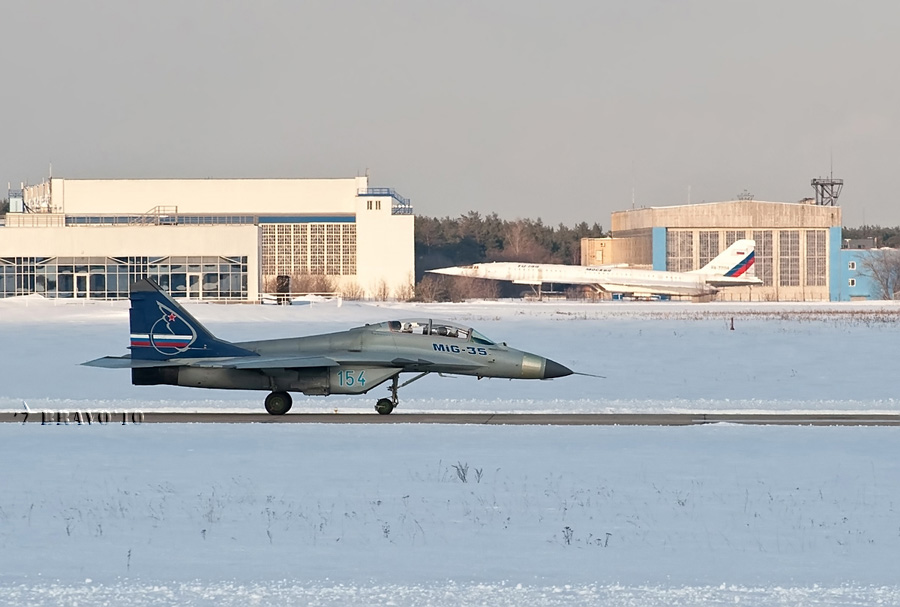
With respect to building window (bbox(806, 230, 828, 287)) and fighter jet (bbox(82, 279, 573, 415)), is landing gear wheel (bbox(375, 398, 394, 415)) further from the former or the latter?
building window (bbox(806, 230, 828, 287))

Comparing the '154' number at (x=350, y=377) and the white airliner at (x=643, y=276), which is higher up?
the white airliner at (x=643, y=276)

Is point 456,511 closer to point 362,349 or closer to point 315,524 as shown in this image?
point 315,524

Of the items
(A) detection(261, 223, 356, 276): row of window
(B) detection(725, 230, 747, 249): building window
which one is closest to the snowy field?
(A) detection(261, 223, 356, 276): row of window

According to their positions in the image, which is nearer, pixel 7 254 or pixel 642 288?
pixel 7 254

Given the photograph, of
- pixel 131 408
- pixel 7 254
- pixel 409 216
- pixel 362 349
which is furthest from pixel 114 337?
pixel 409 216

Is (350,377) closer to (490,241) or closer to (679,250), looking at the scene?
(679,250)

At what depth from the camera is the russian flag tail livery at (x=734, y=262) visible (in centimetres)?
10706

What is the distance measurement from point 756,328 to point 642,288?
183 feet

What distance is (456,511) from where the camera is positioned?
41.7 ft

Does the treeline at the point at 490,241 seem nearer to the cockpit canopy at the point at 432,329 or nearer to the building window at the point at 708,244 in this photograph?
the building window at the point at 708,244

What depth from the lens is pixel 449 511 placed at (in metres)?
12.7

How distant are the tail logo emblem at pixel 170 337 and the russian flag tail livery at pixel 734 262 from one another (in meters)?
87.7

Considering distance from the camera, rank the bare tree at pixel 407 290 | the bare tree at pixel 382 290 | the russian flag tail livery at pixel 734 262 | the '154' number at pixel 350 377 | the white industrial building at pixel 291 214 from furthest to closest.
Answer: the russian flag tail livery at pixel 734 262 → the white industrial building at pixel 291 214 → the bare tree at pixel 382 290 → the bare tree at pixel 407 290 → the '154' number at pixel 350 377

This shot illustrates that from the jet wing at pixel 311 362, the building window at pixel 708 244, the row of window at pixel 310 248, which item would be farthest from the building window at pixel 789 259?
the jet wing at pixel 311 362
